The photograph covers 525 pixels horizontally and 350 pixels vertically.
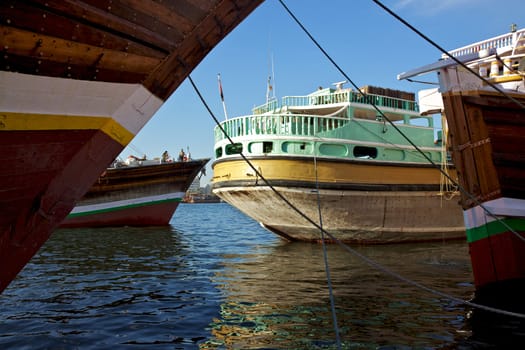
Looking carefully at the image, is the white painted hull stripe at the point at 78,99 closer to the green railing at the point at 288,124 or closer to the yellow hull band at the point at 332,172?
the yellow hull band at the point at 332,172

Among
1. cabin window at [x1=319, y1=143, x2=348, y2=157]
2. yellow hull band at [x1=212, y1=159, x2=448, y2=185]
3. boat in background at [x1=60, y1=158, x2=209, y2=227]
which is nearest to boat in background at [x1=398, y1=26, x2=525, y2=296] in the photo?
A: yellow hull band at [x1=212, y1=159, x2=448, y2=185]

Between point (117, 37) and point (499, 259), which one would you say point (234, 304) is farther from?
point (117, 37)

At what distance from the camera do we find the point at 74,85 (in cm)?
288

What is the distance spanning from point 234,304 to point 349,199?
6.65 m

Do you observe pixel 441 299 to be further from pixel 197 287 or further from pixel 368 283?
pixel 197 287

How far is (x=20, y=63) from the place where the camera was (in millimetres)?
2602

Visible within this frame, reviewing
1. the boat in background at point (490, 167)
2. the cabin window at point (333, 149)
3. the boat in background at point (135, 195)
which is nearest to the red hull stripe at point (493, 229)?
the boat in background at point (490, 167)

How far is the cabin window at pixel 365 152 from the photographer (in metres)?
12.7

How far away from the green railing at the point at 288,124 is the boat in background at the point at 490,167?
19.0 feet

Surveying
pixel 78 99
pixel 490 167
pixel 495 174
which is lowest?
pixel 495 174

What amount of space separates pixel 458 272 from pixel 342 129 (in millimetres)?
5569

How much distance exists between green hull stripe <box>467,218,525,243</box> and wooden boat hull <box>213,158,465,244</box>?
5155 mm

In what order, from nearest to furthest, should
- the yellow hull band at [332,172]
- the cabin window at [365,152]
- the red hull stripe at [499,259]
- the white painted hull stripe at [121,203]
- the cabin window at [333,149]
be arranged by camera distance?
the red hull stripe at [499,259]
the yellow hull band at [332,172]
the cabin window at [333,149]
the cabin window at [365,152]
the white painted hull stripe at [121,203]

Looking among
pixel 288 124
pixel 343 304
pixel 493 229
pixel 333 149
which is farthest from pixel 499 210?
pixel 288 124
